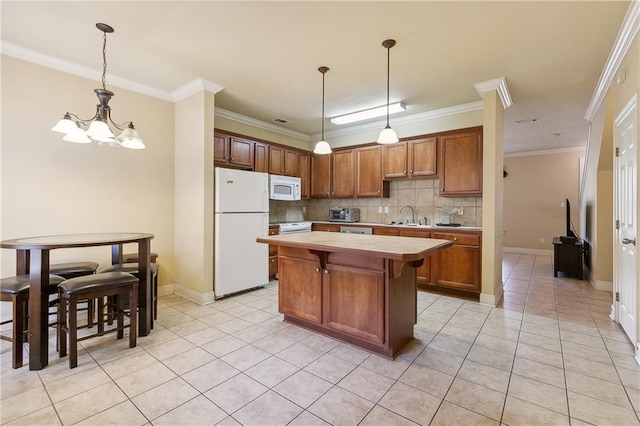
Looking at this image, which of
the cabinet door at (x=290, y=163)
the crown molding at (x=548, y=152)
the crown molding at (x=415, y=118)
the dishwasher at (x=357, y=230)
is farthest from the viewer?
the crown molding at (x=548, y=152)

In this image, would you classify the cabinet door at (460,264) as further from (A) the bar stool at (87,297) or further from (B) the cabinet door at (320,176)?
(A) the bar stool at (87,297)

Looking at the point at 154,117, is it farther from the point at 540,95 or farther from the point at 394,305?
the point at 540,95

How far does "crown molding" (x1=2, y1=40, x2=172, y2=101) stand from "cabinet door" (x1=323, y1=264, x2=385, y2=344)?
3265 mm

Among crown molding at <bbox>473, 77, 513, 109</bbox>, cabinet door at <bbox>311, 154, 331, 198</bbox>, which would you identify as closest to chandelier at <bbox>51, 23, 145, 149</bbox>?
cabinet door at <bbox>311, 154, 331, 198</bbox>

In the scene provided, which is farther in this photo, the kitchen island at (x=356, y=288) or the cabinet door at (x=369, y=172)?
the cabinet door at (x=369, y=172)

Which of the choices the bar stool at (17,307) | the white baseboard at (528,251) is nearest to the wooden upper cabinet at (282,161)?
the bar stool at (17,307)

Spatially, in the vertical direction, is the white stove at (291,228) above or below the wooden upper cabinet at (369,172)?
below

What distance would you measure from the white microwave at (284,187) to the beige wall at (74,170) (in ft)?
4.96

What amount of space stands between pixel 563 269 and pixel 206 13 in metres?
6.38

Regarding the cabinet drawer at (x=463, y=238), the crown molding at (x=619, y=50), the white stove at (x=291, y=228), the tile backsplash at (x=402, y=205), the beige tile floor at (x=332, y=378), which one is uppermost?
the crown molding at (x=619, y=50)

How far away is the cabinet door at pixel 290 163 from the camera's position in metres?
5.32

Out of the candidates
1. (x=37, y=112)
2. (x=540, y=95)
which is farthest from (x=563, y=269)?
(x=37, y=112)

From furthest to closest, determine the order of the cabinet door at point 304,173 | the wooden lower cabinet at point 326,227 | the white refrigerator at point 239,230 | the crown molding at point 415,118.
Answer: the cabinet door at point 304,173 → the wooden lower cabinet at point 326,227 → the crown molding at point 415,118 → the white refrigerator at point 239,230

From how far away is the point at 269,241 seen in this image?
268 cm
